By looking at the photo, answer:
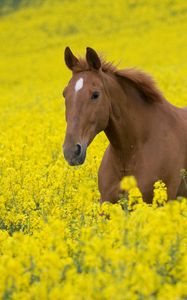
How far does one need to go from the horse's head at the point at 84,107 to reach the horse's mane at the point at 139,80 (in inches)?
12.1

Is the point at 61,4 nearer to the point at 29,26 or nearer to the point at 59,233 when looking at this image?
the point at 29,26

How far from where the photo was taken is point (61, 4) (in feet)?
168

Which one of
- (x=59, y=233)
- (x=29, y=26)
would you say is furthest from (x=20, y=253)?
(x=29, y=26)

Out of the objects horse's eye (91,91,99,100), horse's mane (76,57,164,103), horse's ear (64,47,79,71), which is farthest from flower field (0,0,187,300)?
horse's eye (91,91,99,100)

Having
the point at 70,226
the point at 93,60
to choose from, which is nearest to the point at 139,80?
the point at 93,60

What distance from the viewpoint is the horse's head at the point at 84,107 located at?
623 cm

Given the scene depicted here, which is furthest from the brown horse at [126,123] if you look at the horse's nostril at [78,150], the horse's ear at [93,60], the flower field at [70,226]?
the flower field at [70,226]

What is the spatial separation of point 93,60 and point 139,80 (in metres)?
0.62

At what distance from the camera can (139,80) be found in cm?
708

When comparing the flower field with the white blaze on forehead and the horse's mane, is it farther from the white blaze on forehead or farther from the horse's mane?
the white blaze on forehead

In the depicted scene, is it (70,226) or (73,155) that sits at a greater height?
(73,155)

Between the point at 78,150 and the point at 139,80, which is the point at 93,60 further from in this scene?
the point at 78,150

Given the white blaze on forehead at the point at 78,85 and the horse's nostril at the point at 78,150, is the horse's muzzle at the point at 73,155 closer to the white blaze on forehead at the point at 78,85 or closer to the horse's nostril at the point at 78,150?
the horse's nostril at the point at 78,150

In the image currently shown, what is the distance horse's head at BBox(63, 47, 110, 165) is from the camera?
6230 millimetres
